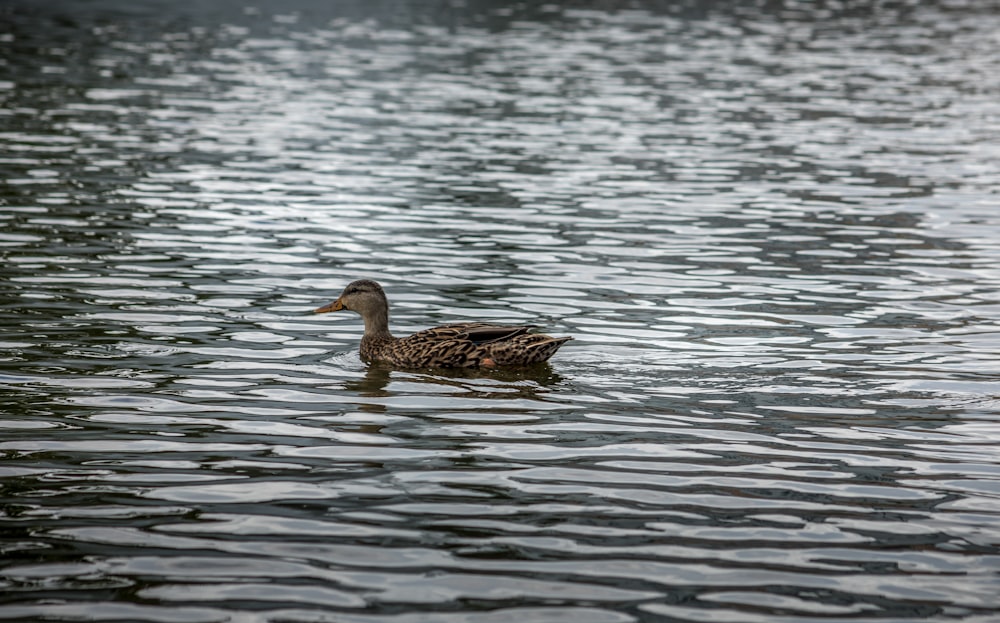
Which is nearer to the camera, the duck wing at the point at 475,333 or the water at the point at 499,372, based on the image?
the water at the point at 499,372

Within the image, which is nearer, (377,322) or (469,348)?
(469,348)

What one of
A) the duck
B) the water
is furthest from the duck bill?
the duck

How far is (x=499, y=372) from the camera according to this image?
1339 cm

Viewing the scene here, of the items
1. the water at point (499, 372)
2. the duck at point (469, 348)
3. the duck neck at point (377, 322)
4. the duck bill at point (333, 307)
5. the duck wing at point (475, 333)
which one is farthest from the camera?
the duck bill at point (333, 307)

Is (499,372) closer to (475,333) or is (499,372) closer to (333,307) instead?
(475,333)

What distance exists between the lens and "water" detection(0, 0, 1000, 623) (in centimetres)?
830

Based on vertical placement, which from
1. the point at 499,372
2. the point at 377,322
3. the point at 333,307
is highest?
the point at 333,307

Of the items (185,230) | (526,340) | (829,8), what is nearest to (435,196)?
(185,230)

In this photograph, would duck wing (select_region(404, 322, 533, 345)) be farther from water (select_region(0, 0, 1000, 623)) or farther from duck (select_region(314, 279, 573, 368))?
water (select_region(0, 0, 1000, 623))

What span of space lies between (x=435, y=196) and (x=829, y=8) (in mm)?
52666

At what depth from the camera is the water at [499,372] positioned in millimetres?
8297

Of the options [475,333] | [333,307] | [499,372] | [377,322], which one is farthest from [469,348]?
[333,307]

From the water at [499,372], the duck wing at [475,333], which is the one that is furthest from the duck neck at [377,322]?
the duck wing at [475,333]

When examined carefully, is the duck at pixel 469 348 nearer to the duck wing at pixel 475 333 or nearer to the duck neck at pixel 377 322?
the duck wing at pixel 475 333
